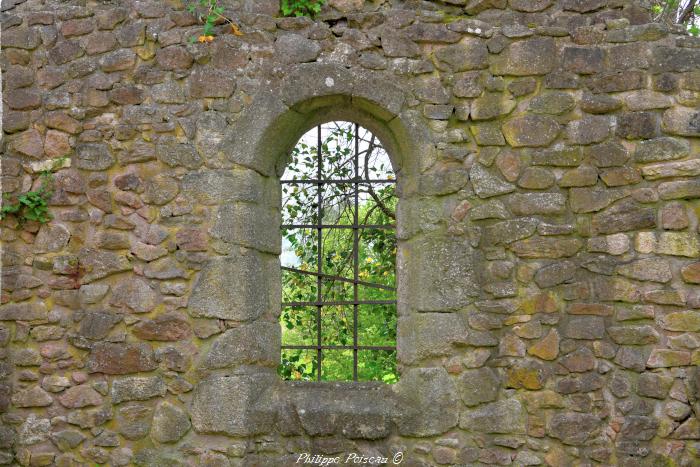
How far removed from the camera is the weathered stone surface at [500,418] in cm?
383

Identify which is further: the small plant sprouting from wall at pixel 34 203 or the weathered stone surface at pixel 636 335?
the small plant sprouting from wall at pixel 34 203

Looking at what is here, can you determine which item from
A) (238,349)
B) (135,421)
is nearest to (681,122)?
(238,349)

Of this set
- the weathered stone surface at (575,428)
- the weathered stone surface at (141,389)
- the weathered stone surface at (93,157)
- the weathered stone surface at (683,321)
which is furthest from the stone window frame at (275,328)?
the weathered stone surface at (683,321)

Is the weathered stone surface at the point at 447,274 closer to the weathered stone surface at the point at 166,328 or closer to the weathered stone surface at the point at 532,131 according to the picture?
the weathered stone surface at the point at 532,131

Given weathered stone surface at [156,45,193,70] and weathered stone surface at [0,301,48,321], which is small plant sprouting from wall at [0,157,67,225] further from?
weathered stone surface at [156,45,193,70]

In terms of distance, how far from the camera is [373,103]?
4.03 m

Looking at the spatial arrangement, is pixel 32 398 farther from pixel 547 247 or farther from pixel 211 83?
pixel 547 247

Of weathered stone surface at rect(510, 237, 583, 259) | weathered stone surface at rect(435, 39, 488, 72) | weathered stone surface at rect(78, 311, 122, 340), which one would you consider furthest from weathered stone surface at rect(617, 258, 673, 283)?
weathered stone surface at rect(78, 311, 122, 340)

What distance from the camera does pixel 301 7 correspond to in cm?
410

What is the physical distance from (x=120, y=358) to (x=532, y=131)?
269cm

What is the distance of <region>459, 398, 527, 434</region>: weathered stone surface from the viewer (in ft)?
12.6

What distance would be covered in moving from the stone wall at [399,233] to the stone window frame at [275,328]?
0.01m

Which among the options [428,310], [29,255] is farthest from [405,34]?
[29,255]

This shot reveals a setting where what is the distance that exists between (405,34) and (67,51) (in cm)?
206
